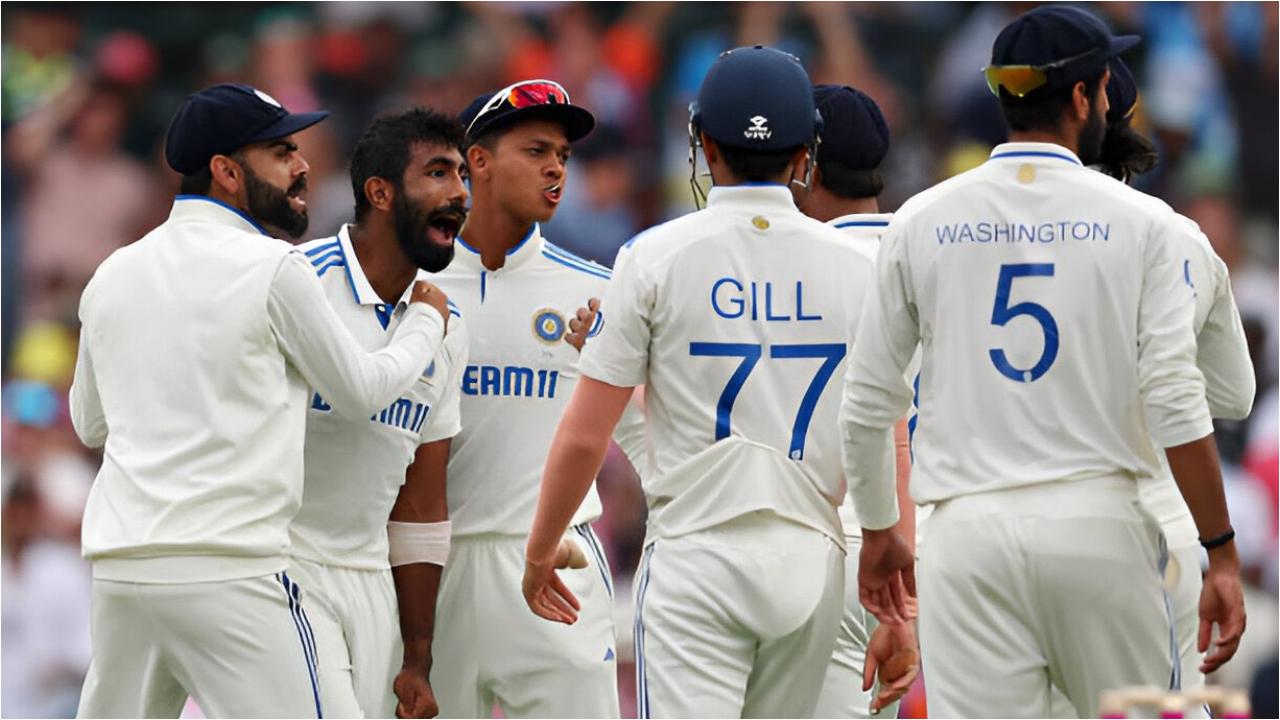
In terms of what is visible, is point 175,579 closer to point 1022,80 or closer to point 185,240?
point 185,240

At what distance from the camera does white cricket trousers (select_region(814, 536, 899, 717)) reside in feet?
20.8

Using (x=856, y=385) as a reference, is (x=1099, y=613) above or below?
below

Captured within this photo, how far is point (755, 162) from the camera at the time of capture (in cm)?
562

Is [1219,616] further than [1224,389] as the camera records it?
No

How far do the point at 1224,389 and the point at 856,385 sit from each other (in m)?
0.91

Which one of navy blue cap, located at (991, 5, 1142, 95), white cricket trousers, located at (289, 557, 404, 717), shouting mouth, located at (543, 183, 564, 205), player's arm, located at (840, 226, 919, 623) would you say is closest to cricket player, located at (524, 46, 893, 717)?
player's arm, located at (840, 226, 919, 623)

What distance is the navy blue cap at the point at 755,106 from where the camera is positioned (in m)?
5.57

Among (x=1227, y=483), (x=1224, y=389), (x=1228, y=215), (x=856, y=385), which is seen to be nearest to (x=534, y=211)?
(x=856, y=385)

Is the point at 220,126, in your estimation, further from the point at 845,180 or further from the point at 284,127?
the point at 845,180

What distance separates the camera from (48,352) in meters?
12.6

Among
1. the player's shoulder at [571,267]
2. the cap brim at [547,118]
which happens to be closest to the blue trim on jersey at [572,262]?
the player's shoulder at [571,267]

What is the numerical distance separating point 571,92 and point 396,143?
22.0ft

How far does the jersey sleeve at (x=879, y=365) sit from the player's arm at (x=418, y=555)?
5.30 ft

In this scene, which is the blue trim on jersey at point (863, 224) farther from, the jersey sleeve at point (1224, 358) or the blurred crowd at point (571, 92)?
the blurred crowd at point (571, 92)
